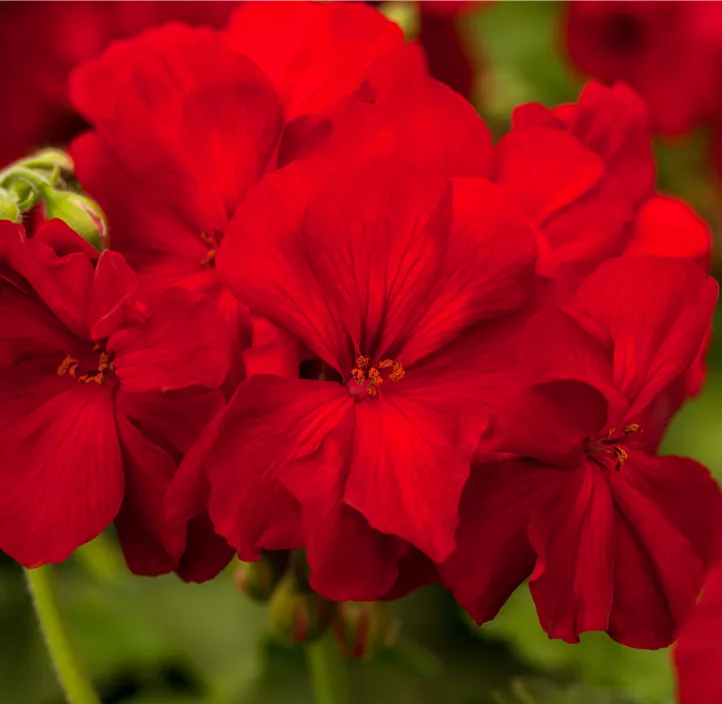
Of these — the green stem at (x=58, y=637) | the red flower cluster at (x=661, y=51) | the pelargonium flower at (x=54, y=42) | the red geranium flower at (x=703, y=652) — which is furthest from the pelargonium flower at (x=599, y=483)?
the red flower cluster at (x=661, y=51)

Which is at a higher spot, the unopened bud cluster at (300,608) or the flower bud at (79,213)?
the flower bud at (79,213)

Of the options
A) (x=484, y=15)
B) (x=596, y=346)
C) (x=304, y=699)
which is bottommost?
(x=304, y=699)

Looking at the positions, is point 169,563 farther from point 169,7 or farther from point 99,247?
point 169,7

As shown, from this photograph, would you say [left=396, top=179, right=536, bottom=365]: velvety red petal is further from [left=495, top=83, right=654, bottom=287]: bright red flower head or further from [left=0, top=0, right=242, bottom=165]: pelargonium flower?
[left=0, top=0, right=242, bottom=165]: pelargonium flower

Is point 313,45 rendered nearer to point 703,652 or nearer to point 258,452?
point 258,452

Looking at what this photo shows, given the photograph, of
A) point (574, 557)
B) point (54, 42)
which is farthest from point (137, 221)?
point (54, 42)

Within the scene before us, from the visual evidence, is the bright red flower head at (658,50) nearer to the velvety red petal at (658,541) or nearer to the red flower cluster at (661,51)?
the red flower cluster at (661,51)

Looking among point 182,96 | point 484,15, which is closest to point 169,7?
point 182,96
